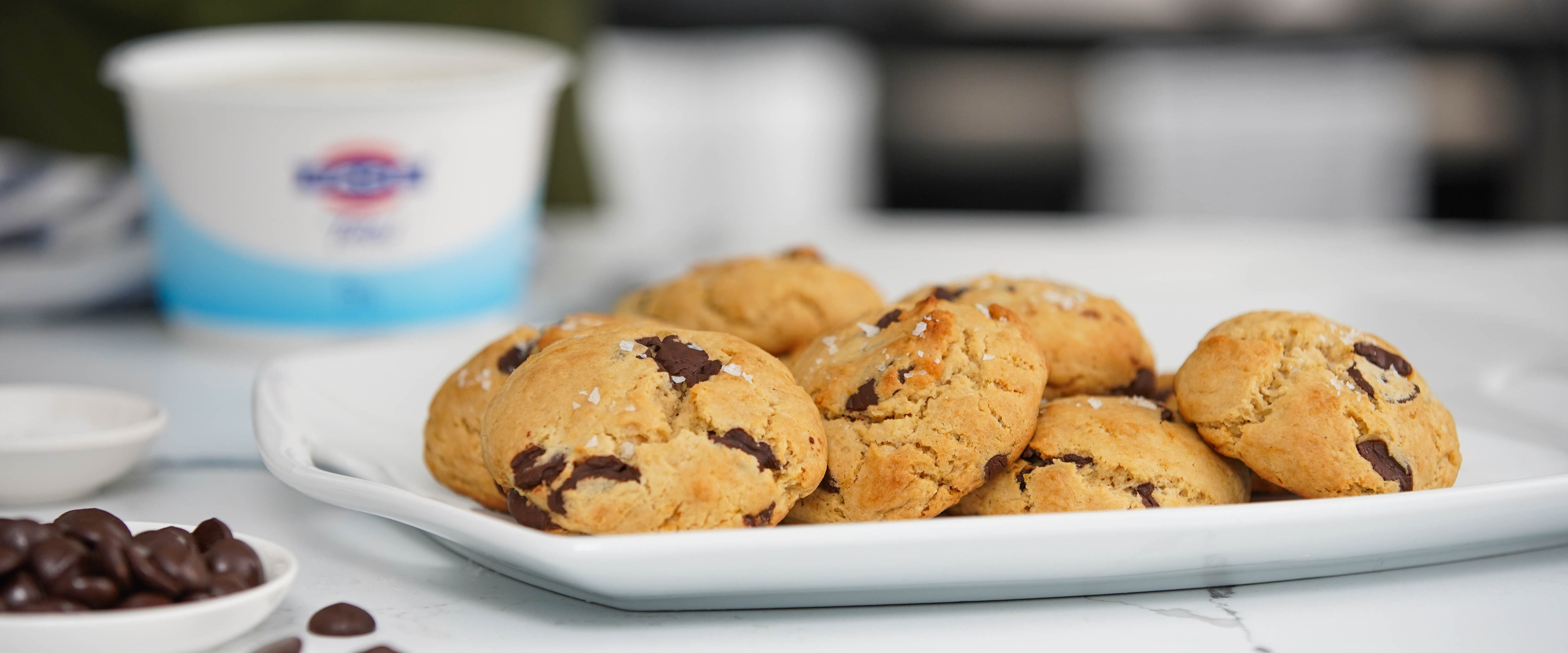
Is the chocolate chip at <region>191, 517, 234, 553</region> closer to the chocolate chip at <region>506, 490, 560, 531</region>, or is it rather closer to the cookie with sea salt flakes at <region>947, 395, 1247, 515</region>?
the chocolate chip at <region>506, 490, 560, 531</region>

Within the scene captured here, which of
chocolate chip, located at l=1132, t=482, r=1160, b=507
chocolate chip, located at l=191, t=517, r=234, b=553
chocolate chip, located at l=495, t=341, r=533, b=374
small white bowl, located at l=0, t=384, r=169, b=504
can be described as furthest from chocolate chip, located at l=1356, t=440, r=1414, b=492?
small white bowl, located at l=0, t=384, r=169, b=504

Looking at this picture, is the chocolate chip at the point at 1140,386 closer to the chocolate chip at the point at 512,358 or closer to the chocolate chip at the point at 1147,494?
the chocolate chip at the point at 1147,494

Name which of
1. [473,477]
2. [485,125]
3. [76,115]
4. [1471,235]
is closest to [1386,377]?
[473,477]

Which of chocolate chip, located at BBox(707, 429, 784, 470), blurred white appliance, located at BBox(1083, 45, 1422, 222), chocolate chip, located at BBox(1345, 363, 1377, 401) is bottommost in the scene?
blurred white appliance, located at BBox(1083, 45, 1422, 222)

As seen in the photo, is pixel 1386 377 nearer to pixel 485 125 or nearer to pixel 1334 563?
pixel 1334 563

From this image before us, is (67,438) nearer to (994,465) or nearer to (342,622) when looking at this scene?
(342,622)

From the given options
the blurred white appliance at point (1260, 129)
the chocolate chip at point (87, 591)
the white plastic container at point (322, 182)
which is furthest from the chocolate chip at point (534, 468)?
the blurred white appliance at point (1260, 129)
